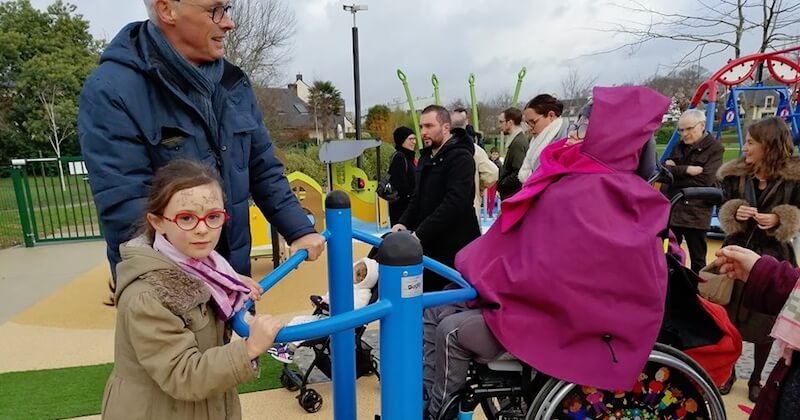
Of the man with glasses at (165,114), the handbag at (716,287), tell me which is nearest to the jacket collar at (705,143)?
the handbag at (716,287)

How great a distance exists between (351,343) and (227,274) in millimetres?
671

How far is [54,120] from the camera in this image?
21.0m

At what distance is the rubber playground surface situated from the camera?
3088 mm

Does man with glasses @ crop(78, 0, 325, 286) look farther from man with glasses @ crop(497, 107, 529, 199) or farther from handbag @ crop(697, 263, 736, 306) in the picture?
man with glasses @ crop(497, 107, 529, 199)

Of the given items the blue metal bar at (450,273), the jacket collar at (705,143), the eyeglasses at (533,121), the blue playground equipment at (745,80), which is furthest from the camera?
the blue playground equipment at (745,80)

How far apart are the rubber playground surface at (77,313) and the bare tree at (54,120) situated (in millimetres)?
16327

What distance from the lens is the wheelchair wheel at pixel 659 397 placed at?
175 cm

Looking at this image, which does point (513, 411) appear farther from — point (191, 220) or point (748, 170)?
point (748, 170)

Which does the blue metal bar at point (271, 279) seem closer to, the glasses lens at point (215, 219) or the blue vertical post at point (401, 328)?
the glasses lens at point (215, 219)

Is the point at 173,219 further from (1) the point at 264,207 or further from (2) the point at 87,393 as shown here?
(2) the point at 87,393

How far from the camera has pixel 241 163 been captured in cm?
185

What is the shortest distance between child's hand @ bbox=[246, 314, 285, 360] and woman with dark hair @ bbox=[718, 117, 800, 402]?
2.60 meters

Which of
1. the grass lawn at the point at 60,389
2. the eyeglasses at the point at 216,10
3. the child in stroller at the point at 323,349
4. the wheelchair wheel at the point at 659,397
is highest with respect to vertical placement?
the eyeglasses at the point at 216,10

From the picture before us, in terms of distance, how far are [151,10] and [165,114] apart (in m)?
0.34
